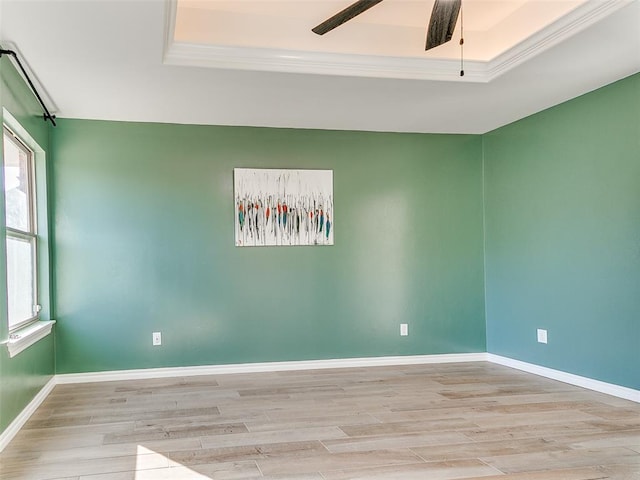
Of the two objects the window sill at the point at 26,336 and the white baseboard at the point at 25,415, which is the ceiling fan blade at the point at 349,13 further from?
the white baseboard at the point at 25,415

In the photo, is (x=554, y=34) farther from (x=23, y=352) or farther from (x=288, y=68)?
(x=23, y=352)

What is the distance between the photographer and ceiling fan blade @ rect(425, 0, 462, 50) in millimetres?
2760

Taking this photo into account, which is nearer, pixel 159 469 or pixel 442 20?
pixel 159 469

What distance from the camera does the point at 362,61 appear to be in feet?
12.1

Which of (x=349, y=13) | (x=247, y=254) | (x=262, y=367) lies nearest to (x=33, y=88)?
(x=247, y=254)

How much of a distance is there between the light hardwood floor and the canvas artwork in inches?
47.9

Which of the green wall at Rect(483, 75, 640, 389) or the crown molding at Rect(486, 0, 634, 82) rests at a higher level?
the crown molding at Rect(486, 0, 634, 82)

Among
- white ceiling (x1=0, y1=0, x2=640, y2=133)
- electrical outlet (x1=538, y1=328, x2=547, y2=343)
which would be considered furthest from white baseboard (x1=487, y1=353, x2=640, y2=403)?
white ceiling (x1=0, y1=0, x2=640, y2=133)

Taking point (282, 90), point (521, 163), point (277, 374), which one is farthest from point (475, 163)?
point (277, 374)

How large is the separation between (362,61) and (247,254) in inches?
79.6

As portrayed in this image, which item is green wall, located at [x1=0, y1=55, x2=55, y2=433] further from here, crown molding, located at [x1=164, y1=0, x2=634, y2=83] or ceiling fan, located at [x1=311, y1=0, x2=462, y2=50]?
ceiling fan, located at [x1=311, y1=0, x2=462, y2=50]

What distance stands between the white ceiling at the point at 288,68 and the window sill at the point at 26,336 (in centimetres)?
160

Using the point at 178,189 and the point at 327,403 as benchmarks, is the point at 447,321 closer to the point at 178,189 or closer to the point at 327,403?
the point at 327,403

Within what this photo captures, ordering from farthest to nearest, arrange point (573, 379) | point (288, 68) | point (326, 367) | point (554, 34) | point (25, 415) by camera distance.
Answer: point (326, 367) → point (573, 379) → point (288, 68) → point (25, 415) → point (554, 34)
